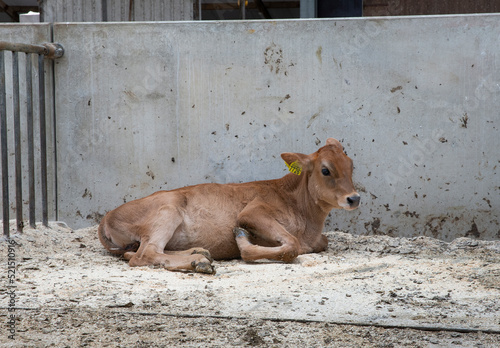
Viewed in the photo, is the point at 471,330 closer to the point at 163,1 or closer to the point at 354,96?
the point at 354,96

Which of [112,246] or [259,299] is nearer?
[259,299]

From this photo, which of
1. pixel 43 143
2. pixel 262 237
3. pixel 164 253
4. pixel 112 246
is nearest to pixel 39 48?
pixel 43 143

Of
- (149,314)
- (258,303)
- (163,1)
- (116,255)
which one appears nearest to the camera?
(149,314)

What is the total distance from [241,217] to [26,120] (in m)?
2.91

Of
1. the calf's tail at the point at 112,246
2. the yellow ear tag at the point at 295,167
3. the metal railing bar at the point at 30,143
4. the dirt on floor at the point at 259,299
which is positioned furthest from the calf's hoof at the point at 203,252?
the metal railing bar at the point at 30,143

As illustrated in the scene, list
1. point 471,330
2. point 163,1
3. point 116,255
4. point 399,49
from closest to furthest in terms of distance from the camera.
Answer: point 471,330
point 116,255
point 399,49
point 163,1

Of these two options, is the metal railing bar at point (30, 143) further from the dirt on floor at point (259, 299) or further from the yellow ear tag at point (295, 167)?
the yellow ear tag at point (295, 167)

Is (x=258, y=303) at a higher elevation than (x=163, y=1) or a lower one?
lower

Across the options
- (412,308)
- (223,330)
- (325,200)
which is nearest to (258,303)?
(223,330)

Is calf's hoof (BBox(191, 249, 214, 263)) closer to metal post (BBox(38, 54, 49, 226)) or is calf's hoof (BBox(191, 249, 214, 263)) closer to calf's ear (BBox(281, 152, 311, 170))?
calf's ear (BBox(281, 152, 311, 170))

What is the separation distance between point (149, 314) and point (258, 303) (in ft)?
2.47

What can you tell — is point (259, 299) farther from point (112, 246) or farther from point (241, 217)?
point (112, 246)

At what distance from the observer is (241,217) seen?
20.9ft

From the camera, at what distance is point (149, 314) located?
13.2 ft
